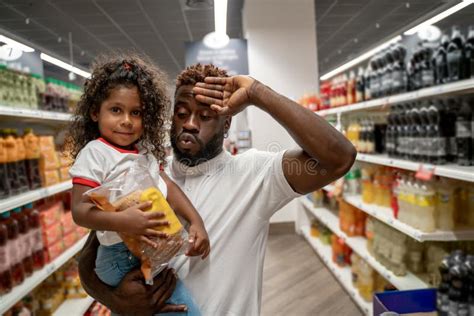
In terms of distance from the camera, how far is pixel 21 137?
2.25 m

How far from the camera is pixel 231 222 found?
118cm

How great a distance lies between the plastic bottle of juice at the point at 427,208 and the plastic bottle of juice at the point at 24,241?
7.84ft

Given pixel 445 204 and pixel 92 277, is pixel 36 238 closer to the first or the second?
pixel 92 277

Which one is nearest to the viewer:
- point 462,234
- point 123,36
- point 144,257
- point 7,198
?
point 144,257

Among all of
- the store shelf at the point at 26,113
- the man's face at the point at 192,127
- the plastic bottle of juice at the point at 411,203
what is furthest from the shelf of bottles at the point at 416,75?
the store shelf at the point at 26,113

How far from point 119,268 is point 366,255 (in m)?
2.54

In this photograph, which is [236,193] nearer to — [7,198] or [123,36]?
[7,198]

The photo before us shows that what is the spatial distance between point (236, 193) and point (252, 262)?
0.77 ft

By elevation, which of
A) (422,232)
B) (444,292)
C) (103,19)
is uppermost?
(103,19)

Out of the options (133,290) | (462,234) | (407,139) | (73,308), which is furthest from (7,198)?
(462,234)

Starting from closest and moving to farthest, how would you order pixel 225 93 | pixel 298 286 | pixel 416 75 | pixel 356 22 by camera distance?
pixel 225 93 < pixel 416 75 < pixel 298 286 < pixel 356 22

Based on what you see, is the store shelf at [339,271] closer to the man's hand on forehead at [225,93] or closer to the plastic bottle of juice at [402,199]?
the plastic bottle of juice at [402,199]

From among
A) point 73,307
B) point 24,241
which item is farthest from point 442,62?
point 73,307

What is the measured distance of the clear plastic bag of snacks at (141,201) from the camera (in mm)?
963
